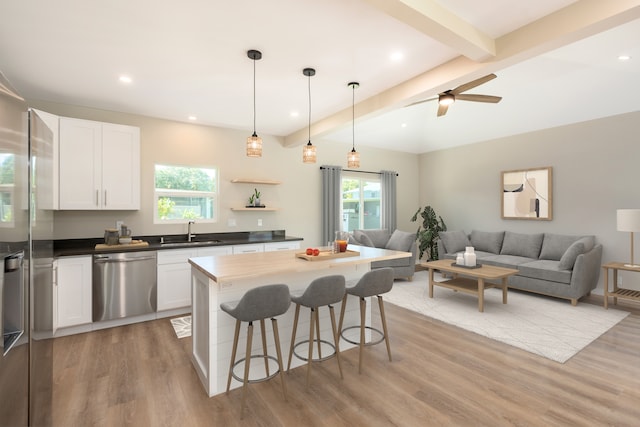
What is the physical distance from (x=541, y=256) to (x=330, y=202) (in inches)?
150

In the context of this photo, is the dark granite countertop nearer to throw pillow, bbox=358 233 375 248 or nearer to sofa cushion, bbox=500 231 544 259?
throw pillow, bbox=358 233 375 248

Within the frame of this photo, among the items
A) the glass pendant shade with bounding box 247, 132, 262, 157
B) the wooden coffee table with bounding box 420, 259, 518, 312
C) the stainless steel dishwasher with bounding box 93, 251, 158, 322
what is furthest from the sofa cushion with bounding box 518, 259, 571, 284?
the stainless steel dishwasher with bounding box 93, 251, 158, 322

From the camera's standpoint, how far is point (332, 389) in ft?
8.32

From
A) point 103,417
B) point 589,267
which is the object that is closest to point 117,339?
point 103,417

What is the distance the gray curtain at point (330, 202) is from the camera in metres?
6.20

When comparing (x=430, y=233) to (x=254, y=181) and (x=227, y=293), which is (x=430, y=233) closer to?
(x=254, y=181)

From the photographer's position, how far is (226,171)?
17.4ft

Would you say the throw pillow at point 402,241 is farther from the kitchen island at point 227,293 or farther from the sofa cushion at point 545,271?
the kitchen island at point 227,293

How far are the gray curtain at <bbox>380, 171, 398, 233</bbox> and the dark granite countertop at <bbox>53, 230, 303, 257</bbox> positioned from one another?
2537 mm

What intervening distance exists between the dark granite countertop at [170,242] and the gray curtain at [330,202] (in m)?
0.84

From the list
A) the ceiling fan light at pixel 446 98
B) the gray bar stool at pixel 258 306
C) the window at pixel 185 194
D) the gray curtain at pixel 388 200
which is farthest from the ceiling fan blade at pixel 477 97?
the window at pixel 185 194

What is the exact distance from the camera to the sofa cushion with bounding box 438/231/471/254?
6391 millimetres

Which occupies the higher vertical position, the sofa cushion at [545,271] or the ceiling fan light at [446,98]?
the ceiling fan light at [446,98]

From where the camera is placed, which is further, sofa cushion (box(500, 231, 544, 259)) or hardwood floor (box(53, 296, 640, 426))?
sofa cushion (box(500, 231, 544, 259))
